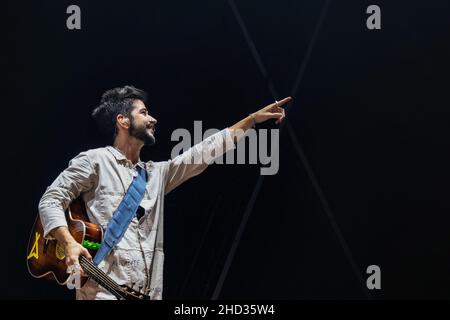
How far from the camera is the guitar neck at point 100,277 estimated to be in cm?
244

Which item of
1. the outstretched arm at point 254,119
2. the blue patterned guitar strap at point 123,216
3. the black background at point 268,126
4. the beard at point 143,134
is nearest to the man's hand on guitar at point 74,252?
the blue patterned guitar strap at point 123,216

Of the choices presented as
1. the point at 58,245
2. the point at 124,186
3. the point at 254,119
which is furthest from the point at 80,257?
the point at 254,119

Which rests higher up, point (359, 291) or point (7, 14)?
point (7, 14)

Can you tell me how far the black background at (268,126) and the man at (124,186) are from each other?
58 centimetres

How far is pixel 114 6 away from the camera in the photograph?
3570mm

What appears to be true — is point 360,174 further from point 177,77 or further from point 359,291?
point 177,77

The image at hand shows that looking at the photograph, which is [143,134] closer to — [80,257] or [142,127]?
[142,127]

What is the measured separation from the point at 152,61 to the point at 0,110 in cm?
72

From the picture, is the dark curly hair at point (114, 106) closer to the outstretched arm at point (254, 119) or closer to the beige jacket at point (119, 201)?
→ the beige jacket at point (119, 201)

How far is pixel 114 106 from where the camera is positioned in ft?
9.78

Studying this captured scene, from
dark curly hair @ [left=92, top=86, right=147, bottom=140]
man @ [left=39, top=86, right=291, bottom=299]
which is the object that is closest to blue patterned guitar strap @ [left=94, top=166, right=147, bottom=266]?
man @ [left=39, top=86, right=291, bottom=299]

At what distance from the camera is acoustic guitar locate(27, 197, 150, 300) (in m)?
2.46

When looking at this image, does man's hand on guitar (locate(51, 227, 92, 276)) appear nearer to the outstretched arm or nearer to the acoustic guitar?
the acoustic guitar
